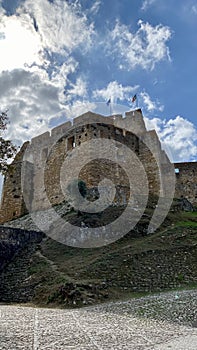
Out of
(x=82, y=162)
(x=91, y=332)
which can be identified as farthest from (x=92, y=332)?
(x=82, y=162)

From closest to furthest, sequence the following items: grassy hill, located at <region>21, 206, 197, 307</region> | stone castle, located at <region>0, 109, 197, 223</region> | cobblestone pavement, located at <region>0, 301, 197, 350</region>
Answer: cobblestone pavement, located at <region>0, 301, 197, 350</region> → grassy hill, located at <region>21, 206, 197, 307</region> → stone castle, located at <region>0, 109, 197, 223</region>

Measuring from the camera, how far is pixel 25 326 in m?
7.09

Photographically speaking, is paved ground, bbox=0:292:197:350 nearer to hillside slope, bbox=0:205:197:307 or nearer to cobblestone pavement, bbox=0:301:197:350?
cobblestone pavement, bbox=0:301:197:350

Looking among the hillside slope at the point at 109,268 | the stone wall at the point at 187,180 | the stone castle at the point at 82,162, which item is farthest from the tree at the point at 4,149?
the stone wall at the point at 187,180

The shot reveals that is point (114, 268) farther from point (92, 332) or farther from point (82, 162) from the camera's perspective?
point (82, 162)

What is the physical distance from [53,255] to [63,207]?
670 cm

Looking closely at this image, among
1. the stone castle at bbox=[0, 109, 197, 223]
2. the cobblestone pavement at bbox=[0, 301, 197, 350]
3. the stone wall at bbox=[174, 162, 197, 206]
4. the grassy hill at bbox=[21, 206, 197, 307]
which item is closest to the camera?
the cobblestone pavement at bbox=[0, 301, 197, 350]

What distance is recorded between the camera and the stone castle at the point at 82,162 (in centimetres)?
2469

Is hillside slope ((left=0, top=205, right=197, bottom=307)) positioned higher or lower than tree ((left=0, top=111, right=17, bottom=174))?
lower

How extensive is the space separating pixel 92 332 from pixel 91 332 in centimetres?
2

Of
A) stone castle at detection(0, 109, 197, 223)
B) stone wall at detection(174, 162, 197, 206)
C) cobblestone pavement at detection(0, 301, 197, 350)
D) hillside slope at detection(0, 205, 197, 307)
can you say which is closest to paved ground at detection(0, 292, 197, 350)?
cobblestone pavement at detection(0, 301, 197, 350)

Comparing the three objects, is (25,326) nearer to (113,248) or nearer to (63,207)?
(113,248)

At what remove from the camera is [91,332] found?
6566 millimetres

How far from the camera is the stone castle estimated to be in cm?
2469
